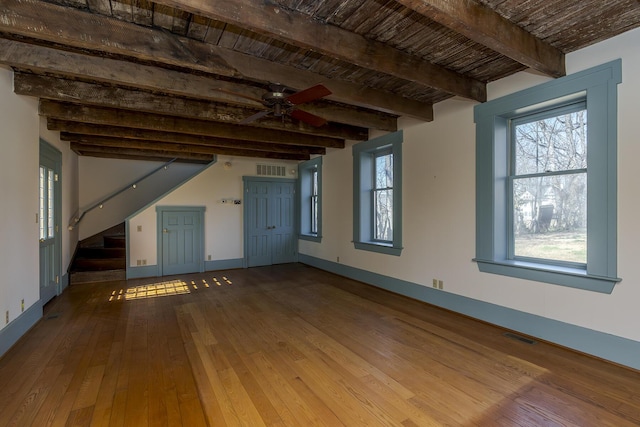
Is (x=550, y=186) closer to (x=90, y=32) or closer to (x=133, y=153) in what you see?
(x=90, y=32)

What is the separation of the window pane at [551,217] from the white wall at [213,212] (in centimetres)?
545

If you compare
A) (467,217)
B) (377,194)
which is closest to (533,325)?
(467,217)

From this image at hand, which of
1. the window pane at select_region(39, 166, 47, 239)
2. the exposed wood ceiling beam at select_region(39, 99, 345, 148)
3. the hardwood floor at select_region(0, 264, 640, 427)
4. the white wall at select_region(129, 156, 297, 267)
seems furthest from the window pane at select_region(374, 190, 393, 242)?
the window pane at select_region(39, 166, 47, 239)

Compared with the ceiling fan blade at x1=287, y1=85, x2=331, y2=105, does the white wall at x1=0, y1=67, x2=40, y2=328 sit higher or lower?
lower

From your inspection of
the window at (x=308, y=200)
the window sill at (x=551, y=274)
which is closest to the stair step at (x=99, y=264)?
the window at (x=308, y=200)

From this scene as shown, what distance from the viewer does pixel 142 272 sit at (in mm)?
6219

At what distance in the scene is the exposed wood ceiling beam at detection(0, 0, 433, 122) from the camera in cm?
212

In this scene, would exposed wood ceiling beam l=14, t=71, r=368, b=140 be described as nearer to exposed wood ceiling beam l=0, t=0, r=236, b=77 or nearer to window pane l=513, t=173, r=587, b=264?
exposed wood ceiling beam l=0, t=0, r=236, b=77

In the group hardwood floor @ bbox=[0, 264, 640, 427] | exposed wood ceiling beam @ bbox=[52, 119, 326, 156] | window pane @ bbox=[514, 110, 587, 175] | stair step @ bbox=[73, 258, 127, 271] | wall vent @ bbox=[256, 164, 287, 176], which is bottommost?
hardwood floor @ bbox=[0, 264, 640, 427]

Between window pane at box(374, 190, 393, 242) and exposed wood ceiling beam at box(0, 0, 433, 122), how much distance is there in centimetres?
236

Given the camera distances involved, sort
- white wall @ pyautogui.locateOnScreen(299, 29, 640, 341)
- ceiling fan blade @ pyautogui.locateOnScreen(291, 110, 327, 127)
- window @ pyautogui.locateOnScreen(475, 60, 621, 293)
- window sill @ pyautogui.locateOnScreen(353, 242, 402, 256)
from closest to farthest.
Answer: white wall @ pyautogui.locateOnScreen(299, 29, 640, 341)
window @ pyautogui.locateOnScreen(475, 60, 621, 293)
ceiling fan blade @ pyautogui.locateOnScreen(291, 110, 327, 127)
window sill @ pyautogui.locateOnScreen(353, 242, 402, 256)

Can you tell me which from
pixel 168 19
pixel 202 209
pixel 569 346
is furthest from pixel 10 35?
pixel 569 346

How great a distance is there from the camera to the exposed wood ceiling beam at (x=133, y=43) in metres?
2.12

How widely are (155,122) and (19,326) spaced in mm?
2903
